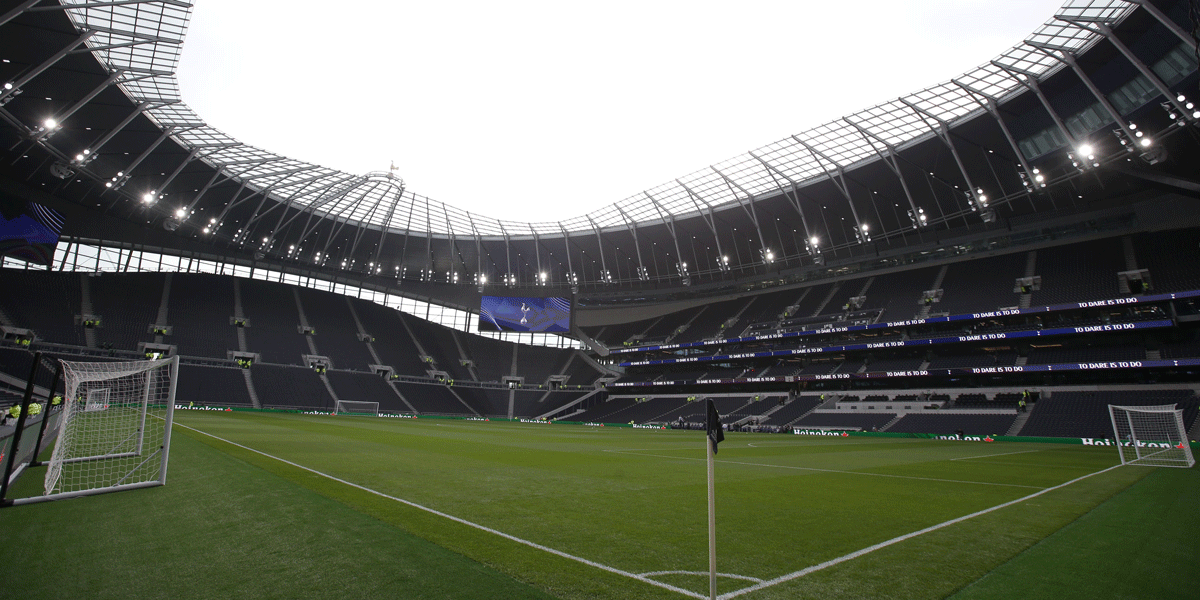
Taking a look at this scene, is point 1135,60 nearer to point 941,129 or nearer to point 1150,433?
point 941,129

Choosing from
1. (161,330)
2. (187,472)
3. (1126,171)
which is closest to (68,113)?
(161,330)

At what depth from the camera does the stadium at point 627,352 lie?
18.3ft

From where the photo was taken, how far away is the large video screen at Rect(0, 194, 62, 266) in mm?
38531

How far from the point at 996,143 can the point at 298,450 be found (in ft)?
162

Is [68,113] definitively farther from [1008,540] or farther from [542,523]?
[1008,540]

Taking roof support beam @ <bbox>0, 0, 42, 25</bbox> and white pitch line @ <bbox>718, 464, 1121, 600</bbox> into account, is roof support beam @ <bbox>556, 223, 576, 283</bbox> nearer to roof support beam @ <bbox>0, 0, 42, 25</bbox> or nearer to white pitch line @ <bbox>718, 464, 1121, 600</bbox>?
roof support beam @ <bbox>0, 0, 42, 25</bbox>

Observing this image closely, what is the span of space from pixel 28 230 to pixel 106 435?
4160cm

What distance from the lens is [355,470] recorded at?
11180 mm

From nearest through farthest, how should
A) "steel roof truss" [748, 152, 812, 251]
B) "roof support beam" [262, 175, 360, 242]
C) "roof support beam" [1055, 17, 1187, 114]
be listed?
"roof support beam" [1055, 17, 1187, 114], "steel roof truss" [748, 152, 812, 251], "roof support beam" [262, 175, 360, 242]

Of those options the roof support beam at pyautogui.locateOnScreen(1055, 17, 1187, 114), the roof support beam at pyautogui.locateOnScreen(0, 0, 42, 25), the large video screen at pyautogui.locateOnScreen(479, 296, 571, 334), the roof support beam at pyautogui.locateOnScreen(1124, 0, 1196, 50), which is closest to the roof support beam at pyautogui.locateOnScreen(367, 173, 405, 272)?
the large video screen at pyautogui.locateOnScreen(479, 296, 571, 334)

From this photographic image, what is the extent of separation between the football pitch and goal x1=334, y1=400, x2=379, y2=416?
1621 inches

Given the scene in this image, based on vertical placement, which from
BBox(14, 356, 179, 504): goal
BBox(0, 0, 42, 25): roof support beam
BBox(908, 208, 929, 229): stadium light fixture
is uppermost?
BBox(908, 208, 929, 229): stadium light fixture

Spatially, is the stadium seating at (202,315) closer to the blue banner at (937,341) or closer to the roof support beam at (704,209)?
the blue banner at (937,341)

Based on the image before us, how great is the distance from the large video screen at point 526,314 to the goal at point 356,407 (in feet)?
57.1
